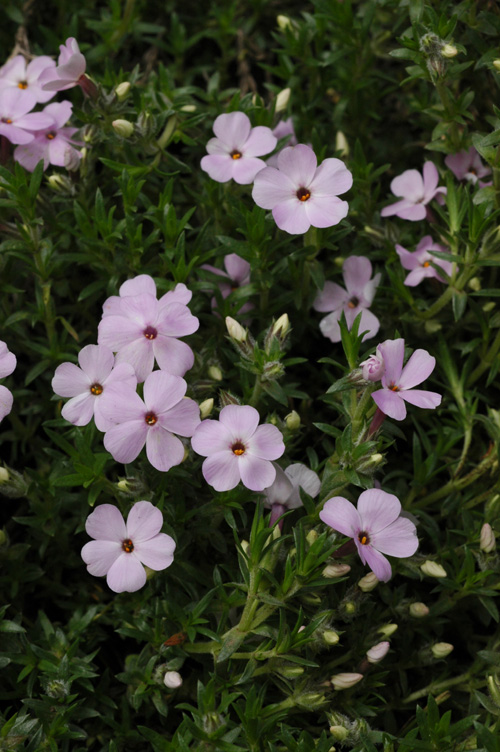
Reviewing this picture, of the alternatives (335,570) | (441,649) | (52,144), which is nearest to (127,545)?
(335,570)

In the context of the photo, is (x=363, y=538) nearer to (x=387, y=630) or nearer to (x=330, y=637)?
(x=330, y=637)

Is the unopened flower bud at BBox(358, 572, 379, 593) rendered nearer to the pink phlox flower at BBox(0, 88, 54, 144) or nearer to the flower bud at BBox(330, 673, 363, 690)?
the flower bud at BBox(330, 673, 363, 690)

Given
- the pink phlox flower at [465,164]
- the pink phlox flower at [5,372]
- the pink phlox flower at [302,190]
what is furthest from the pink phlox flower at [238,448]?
the pink phlox flower at [465,164]

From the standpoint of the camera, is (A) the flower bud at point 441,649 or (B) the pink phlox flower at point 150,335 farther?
(A) the flower bud at point 441,649

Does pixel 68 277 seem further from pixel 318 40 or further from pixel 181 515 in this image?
pixel 318 40

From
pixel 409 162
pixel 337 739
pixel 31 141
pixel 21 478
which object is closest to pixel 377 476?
pixel 337 739

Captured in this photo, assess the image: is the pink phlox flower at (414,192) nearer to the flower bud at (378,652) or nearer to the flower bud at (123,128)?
the flower bud at (123,128)

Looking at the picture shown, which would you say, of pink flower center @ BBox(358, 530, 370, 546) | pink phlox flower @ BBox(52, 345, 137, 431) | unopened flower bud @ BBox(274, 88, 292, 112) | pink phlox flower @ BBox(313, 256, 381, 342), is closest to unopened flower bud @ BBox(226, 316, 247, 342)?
pink phlox flower @ BBox(52, 345, 137, 431)

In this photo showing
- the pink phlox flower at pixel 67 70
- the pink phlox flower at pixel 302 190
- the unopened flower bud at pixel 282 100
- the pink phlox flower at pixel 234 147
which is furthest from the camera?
the unopened flower bud at pixel 282 100
